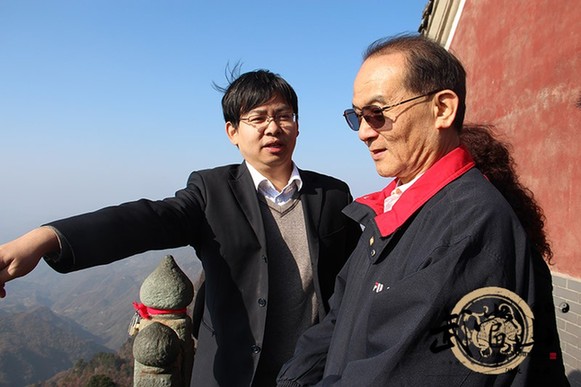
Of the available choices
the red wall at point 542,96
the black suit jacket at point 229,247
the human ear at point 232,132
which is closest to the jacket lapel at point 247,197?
the black suit jacket at point 229,247

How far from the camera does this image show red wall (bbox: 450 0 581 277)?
4250 millimetres

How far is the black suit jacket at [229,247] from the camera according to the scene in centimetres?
185

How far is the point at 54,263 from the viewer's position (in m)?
1.42

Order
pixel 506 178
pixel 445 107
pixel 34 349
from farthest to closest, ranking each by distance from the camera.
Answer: pixel 34 349
pixel 506 178
pixel 445 107

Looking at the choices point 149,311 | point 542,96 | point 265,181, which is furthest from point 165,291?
point 542,96

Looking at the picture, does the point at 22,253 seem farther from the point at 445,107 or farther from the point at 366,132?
the point at 445,107

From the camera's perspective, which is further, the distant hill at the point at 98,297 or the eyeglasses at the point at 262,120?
the distant hill at the point at 98,297

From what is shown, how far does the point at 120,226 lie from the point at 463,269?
1176mm

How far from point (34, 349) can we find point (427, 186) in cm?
10388

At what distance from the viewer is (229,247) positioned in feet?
6.50

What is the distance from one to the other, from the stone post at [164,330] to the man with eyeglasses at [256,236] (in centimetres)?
37

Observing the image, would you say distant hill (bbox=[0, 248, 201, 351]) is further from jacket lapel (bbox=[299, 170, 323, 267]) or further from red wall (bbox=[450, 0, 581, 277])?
jacket lapel (bbox=[299, 170, 323, 267])
